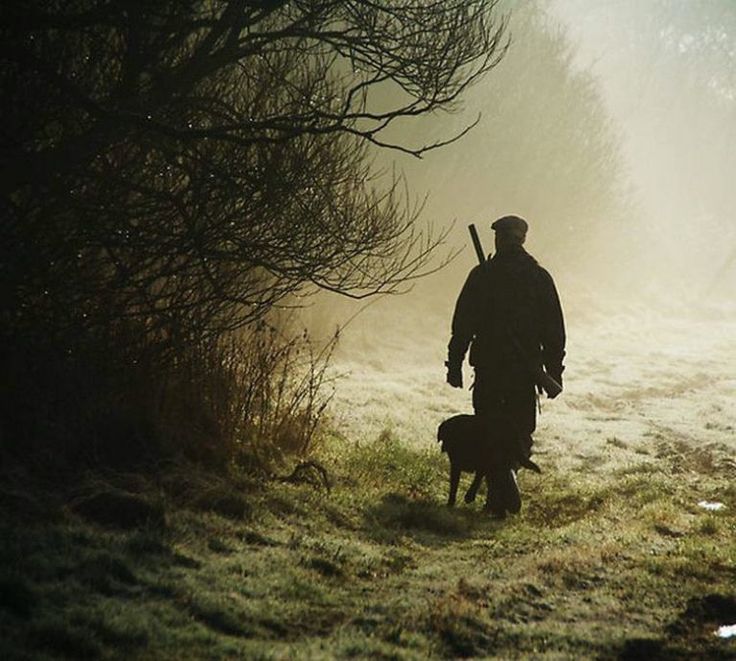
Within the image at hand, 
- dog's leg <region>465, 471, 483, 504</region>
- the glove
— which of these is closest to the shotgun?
the glove

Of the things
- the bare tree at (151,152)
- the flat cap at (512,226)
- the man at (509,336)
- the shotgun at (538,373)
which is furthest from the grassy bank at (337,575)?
the flat cap at (512,226)

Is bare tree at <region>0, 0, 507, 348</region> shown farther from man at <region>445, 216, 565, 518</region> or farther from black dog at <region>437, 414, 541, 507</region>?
black dog at <region>437, 414, 541, 507</region>

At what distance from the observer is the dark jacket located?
859 centimetres

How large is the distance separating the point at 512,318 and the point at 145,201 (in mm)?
3242

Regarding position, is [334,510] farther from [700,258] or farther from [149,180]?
[700,258]

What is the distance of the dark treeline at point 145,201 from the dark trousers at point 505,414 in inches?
72.5

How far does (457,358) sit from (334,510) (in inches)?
71.3

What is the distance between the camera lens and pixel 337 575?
6.11 metres

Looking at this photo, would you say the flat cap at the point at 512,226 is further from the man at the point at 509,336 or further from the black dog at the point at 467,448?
the black dog at the point at 467,448

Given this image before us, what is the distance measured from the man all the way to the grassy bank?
77 centimetres

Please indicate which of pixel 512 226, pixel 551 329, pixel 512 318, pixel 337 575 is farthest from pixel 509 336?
pixel 337 575

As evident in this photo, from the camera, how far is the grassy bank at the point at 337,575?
457 cm

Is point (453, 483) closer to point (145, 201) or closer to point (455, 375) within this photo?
point (455, 375)

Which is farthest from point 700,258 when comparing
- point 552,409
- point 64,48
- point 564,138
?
point 64,48
